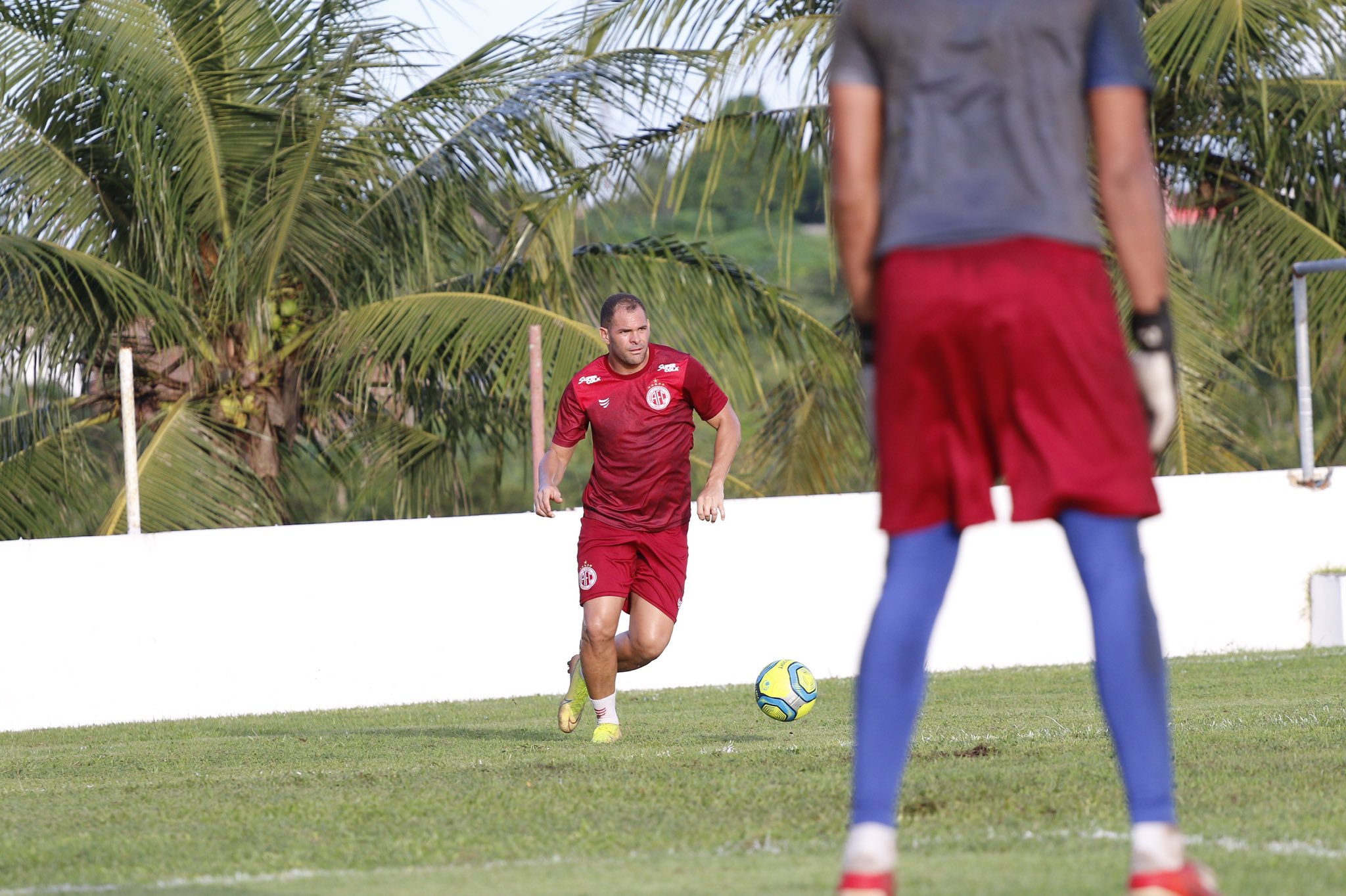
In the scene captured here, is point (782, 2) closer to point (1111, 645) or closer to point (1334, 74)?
point (1334, 74)

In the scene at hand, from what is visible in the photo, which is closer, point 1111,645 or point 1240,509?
point 1111,645

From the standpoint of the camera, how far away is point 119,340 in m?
14.7

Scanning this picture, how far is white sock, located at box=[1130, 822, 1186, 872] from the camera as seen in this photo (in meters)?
2.82

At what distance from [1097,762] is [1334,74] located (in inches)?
478

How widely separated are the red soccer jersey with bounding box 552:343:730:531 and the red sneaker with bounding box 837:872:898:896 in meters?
4.63

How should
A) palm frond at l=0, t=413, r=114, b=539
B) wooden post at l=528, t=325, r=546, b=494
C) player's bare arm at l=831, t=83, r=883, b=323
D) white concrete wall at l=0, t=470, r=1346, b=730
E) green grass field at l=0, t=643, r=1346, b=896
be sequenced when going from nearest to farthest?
player's bare arm at l=831, t=83, r=883, b=323 → green grass field at l=0, t=643, r=1346, b=896 → white concrete wall at l=0, t=470, r=1346, b=730 → wooden post at l=528, t=325, r=546, b=494 → palm frond at l=0, t=413, r=114, b=539

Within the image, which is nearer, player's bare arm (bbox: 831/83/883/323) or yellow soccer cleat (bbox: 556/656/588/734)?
player's bare arm (bbox: 831/83/883/323)

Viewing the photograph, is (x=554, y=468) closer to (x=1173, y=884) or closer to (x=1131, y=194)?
(x=1131, y=194)

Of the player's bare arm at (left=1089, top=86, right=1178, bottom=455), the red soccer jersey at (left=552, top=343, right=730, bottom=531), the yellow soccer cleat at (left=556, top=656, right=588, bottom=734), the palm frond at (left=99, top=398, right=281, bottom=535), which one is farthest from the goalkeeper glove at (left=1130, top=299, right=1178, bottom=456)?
the palm frond at (left=99, top=398, right=281, bottom=535)

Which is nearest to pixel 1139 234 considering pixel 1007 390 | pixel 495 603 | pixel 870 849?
pixel 1007 390

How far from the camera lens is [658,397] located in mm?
7516

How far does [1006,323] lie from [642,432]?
15.0 feet

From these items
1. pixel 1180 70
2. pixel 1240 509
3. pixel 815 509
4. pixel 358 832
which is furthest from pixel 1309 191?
pixel 358 832

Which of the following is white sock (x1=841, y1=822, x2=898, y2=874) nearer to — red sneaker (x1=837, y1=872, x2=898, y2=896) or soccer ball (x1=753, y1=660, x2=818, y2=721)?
red sneaker (x1=837, y1=872, x2=898, y2=896)
